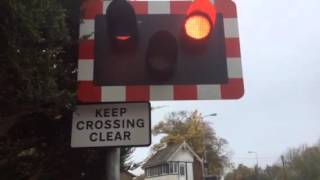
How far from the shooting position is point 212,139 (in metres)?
80.8

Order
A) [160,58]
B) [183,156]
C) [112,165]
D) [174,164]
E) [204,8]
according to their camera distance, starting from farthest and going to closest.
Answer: [174,164] < [183,156] < [112,165] < [160,58] < [204,8]

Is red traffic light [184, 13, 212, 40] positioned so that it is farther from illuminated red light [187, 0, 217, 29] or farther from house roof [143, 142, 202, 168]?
house roof [143, 142, 202, 168]

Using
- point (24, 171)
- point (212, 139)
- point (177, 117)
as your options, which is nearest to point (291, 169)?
point (212, 139)

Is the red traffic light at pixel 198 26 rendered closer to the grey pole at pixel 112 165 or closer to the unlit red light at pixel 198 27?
the unlit red light at pixel 198 27

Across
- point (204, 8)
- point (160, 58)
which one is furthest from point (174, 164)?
point (204, 8)

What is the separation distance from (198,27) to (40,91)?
1160 millimetres

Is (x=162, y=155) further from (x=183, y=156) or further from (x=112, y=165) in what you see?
(x=112, y=165)

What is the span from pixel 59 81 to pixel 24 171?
3.37ft

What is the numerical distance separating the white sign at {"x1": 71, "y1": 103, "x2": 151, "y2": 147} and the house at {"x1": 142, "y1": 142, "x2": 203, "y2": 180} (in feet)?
227

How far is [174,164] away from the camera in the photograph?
248ft

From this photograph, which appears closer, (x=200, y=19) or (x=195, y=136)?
(x=200, y=19)

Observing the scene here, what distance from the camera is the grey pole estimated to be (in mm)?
4142

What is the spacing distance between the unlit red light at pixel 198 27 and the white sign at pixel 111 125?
65cm

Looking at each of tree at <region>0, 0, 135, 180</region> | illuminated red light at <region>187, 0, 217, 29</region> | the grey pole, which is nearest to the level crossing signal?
illuminated red light at <region>187, 0, 217, 29</region>
